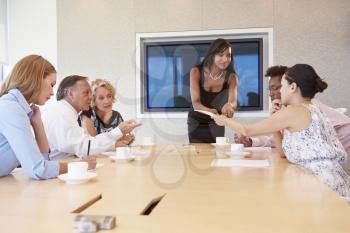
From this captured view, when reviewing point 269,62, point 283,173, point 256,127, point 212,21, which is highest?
point 212,21

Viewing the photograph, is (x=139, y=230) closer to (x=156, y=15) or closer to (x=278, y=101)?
(x=278, y=101)

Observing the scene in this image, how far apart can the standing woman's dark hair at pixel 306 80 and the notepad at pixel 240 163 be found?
0.42 meters

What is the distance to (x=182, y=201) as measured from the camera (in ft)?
3.29

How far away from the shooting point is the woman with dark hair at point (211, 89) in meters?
2.70

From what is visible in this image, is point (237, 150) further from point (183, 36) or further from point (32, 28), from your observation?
point (32, 28)

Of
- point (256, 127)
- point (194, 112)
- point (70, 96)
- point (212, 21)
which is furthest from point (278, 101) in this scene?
point (212, 21)

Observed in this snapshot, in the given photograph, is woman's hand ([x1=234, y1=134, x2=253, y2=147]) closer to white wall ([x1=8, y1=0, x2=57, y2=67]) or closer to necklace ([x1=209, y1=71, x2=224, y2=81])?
necklace ([x1=209, y1=71, x2=224, y2=81])

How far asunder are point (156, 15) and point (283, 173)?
292cm

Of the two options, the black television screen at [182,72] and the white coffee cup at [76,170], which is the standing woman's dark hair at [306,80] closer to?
the white coffee cup at [76,170]

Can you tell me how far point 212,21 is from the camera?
3834mm

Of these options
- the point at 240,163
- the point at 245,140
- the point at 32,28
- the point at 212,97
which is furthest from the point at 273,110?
the point at 32,28

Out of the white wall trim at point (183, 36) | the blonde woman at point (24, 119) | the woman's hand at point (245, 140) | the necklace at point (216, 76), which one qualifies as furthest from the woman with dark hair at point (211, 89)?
the blonde woman at point (24, 119)

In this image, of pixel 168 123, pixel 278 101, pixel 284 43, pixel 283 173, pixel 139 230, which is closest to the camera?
pixel 139 230

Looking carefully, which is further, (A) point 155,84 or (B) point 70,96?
(A) point 155,84
